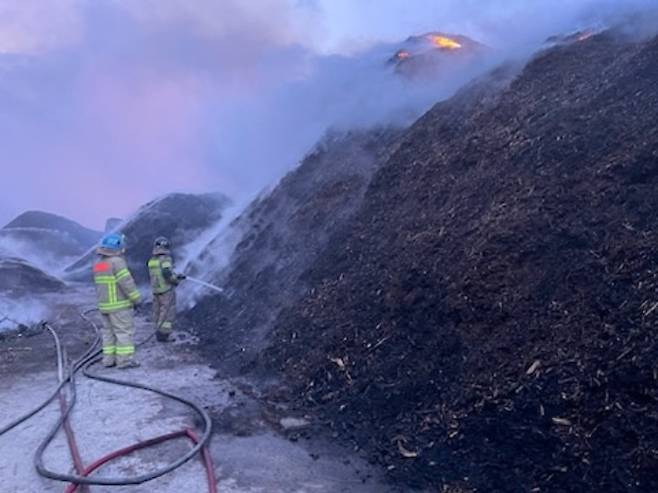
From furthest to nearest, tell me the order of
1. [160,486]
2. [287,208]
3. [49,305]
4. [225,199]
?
[225,199]
[49,305]
[287,208]
[160,486]

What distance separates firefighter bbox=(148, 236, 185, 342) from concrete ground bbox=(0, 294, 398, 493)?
61.4 inches

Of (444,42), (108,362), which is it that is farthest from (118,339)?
(444,42)

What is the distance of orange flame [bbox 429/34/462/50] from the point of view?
17550 millimetres

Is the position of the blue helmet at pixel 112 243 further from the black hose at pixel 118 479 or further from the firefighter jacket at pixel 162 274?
the black hose at pixel 118 479

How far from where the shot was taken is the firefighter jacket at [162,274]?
10.1 metres

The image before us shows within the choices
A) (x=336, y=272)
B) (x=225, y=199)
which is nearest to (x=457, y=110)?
(x=336, y=272)

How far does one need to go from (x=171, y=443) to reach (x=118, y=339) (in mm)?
3143

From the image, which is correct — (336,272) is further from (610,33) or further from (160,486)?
(610,33)

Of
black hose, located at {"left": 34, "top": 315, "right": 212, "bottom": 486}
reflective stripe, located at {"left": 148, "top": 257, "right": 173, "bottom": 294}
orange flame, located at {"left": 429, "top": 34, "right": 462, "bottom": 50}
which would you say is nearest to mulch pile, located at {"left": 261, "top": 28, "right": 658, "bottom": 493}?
black hose, located at {"left": 34, "top": 315, "right": 212, "bottom": 486}

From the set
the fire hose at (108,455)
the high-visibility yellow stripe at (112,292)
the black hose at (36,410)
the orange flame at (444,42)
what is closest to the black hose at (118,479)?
the fire hose at (108,455)

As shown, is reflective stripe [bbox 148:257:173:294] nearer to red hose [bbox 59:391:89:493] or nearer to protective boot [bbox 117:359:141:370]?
protective boot [bbox 117:359:141:370]

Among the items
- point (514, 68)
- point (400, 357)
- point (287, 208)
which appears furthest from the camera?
point (287, 208)

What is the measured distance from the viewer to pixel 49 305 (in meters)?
15.6

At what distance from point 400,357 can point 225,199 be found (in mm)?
17444
